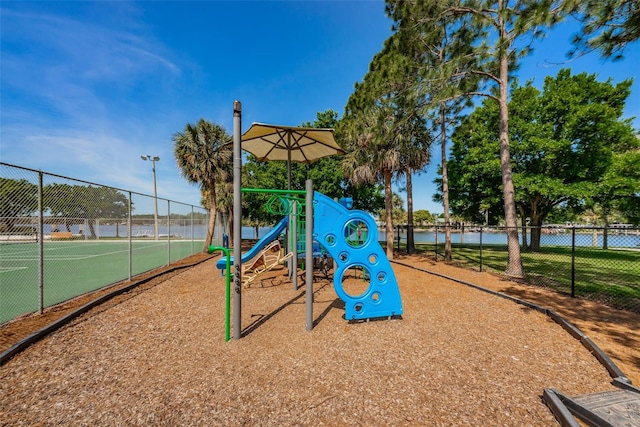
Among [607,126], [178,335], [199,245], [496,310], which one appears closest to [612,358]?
[496,310]

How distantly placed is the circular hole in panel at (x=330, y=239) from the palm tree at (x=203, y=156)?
1279cm

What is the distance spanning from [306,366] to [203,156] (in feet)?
49.0

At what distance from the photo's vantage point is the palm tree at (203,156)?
1506 cm

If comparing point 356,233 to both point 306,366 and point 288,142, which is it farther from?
point 306,366

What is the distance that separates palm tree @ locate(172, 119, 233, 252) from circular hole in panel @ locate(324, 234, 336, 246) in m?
12.8

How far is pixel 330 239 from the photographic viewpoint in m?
4.44

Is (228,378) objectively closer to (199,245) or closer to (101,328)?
(101,328)

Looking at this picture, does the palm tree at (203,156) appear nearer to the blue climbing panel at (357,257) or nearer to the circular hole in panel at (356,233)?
the circular hole in panel at (356,233)

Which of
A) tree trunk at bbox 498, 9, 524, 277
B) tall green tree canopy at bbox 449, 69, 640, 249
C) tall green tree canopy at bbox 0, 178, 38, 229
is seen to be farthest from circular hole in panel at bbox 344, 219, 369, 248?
tall green tree canopy at bbox 449, 69, 640, 249

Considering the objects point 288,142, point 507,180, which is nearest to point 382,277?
point 288,142

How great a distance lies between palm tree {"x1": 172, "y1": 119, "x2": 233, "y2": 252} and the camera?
15062 millimetres

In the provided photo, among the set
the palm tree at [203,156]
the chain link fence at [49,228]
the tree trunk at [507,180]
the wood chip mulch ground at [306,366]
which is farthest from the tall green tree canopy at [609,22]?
the palm tree at [203,156]

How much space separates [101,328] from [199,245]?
15.1 meters

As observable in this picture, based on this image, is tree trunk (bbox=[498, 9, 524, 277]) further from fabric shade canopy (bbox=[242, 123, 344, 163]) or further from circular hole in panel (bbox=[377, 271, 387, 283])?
circular hole in panel (bbox=[377, 271, 387, 283])
